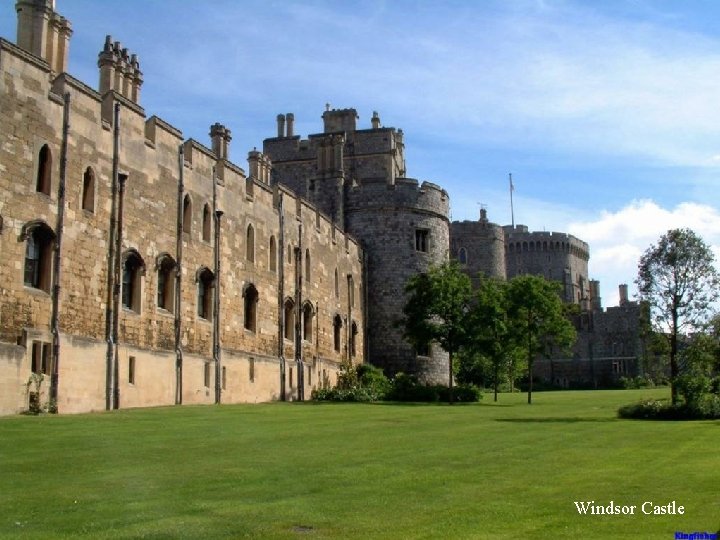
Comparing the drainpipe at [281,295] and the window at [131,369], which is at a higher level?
the drainpipe at [281,295]

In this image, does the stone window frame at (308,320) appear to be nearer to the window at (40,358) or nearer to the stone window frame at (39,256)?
the stone window frame at (39,256)

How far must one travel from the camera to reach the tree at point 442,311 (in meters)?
40.1

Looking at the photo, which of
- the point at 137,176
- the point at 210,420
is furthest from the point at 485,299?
A: the point at 210,420

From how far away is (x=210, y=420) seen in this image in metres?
20.6

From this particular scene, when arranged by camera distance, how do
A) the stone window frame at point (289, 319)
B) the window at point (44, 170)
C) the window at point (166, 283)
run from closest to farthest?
1. the window at point (44, 170)
2. the window at point (166, 283)
3. the stone window frame at point (289, 319)

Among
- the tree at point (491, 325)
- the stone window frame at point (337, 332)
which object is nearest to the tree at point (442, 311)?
the tree at point (491, 325)

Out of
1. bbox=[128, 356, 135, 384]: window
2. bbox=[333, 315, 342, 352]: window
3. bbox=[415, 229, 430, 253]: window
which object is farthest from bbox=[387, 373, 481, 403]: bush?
bbox=[128, 356, 135, 384]: window

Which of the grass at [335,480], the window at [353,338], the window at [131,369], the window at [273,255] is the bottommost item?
the grass at [335,480]

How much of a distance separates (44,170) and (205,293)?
9.65 m

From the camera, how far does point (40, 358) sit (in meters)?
22.5

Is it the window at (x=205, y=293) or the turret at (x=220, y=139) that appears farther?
the turret at (x=220, y=139)

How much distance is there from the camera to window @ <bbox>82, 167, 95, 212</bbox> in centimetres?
2536

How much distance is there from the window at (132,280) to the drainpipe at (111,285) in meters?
1.05

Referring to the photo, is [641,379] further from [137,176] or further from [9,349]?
[9,349]
